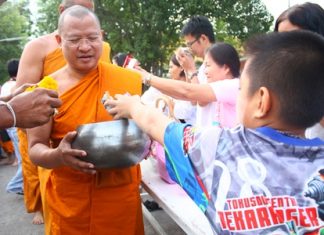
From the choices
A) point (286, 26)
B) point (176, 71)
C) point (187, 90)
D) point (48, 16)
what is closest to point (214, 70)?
point (187, 90)

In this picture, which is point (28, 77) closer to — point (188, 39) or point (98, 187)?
point (98, 187)

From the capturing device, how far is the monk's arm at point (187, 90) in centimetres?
268

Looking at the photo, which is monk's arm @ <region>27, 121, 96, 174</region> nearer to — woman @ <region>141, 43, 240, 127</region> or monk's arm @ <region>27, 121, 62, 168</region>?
monk's arm @ <region>27, 121, 62, 168</region>

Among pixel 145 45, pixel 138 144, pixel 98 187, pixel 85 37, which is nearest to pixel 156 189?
pixel 98 187

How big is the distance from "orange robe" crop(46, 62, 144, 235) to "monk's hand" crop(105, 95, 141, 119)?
54cm

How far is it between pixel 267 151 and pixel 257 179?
0.09m

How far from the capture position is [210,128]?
1199 mm

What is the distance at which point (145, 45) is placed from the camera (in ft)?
55.7

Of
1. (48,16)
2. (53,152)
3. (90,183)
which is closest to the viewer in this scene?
(53,152)

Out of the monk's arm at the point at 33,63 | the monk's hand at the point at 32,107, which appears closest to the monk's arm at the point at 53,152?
the monk's hand at the point at 32,107

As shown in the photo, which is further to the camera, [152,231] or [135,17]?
[135,17]

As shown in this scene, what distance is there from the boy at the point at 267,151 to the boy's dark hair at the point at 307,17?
1.00 m

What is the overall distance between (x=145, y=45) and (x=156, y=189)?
14.6m

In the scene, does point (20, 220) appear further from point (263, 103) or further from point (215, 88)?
point (263, 103)
